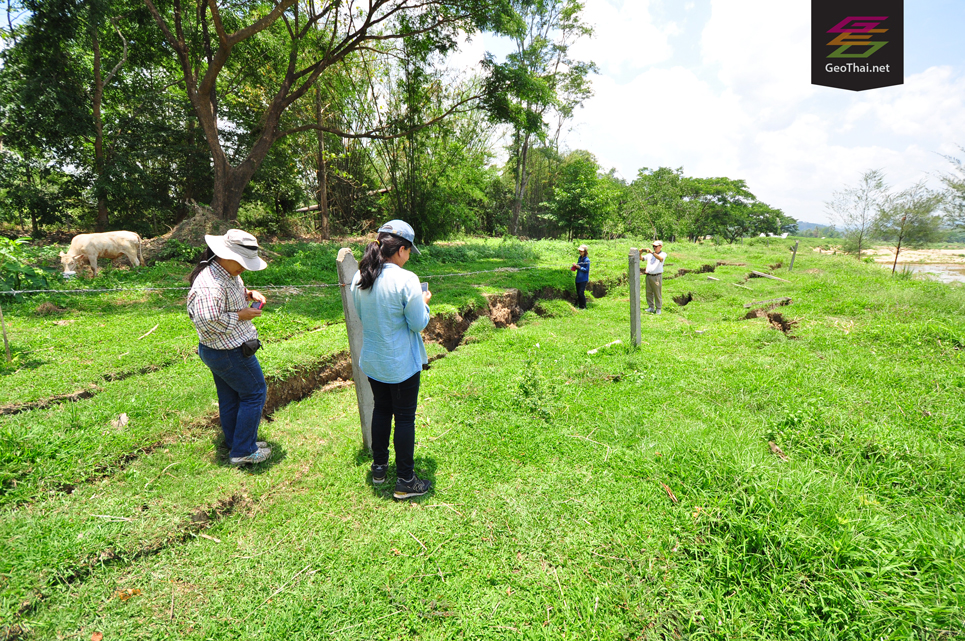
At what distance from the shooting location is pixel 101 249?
29.0 feet

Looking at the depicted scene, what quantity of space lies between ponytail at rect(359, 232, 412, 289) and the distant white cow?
32.1 ft

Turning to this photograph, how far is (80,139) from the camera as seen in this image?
13.3m

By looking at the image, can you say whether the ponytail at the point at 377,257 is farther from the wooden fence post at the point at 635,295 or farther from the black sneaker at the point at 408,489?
the wooden fence post at the point at 635,295

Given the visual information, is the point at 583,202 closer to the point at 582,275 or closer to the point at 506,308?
the point at 582,275

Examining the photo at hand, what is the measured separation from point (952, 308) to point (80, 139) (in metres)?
24.6

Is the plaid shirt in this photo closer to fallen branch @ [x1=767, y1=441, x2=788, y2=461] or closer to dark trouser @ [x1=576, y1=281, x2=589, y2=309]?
fallen branch @ [x1=767, y1=441, x2=788, y2=461]

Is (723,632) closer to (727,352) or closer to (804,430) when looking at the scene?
(804,430)

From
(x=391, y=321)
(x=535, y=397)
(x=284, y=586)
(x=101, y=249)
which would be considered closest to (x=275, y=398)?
(x=284, y=586)

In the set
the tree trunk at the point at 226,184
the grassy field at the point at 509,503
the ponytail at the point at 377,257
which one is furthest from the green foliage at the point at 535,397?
the tree trunk at the point at 226,184

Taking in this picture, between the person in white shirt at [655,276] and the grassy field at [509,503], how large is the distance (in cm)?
454

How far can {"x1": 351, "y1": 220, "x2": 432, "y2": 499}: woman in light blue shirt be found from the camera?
111 inches

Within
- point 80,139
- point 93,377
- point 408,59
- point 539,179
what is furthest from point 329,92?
point 539,179

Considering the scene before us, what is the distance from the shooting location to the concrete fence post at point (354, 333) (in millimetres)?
3377

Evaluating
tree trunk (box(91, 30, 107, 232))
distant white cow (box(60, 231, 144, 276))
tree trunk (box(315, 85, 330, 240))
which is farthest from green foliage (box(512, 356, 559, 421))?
tree trunk (box(91, 30, 107, 232))
